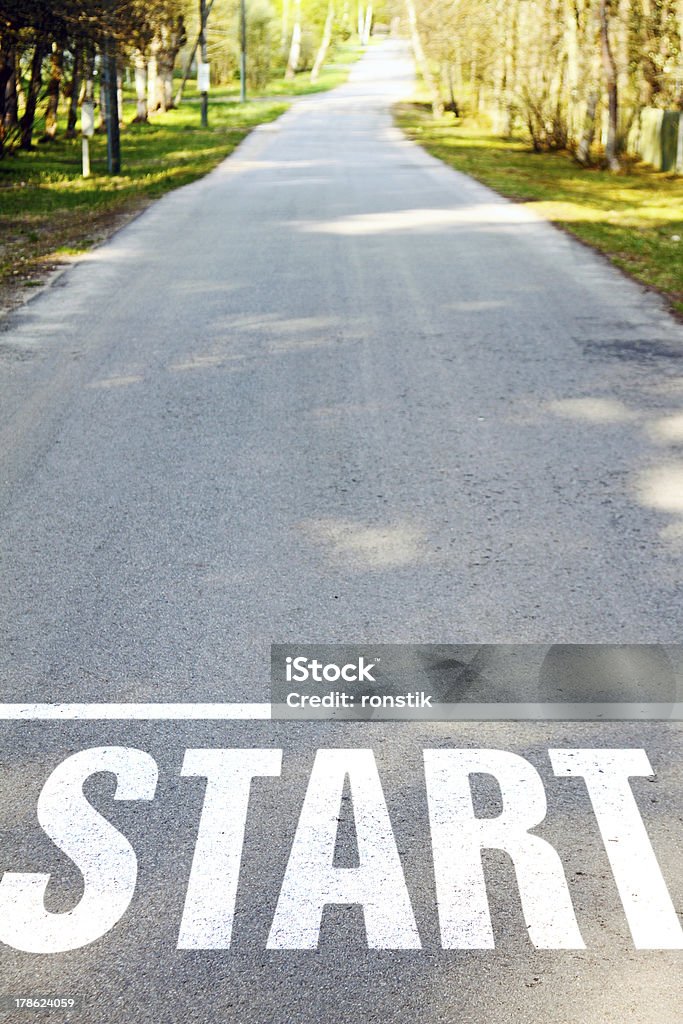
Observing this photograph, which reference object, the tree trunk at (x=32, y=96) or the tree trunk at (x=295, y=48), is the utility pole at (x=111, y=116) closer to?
the tree trunk at (x=32, y=96)

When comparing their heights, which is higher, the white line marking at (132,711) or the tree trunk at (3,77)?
the tree trunk at (3,77)

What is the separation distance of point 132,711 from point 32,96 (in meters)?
24.9

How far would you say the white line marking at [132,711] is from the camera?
4594 millimetres

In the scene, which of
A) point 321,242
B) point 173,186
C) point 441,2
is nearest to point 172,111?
point 441,2

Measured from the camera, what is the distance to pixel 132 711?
463 centimetres

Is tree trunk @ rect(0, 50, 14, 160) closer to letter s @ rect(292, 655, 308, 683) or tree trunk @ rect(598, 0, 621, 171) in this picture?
tree trunk @ rect(598, 0, 621, 171)

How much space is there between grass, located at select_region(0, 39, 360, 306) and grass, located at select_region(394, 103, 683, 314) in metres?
6.20

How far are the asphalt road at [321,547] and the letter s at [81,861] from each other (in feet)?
0.16

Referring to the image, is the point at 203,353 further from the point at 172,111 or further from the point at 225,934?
the point at 172,111

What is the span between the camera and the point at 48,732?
4496 mm


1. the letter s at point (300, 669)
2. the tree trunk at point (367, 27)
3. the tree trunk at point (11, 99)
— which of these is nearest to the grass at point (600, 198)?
the letter s at point (300, 669)

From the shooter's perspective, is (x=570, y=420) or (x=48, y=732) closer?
(x=48, y=732)

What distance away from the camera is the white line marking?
4.59 m

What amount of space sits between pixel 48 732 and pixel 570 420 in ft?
15.9
